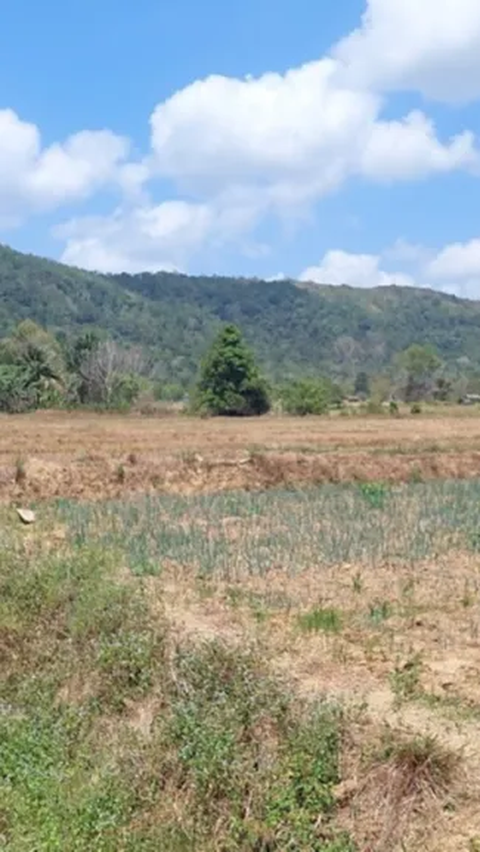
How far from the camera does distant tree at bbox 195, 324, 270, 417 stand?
4834 cm

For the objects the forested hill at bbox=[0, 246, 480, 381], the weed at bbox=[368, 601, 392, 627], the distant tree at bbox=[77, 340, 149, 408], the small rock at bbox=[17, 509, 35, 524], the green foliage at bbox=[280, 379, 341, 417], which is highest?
the forested hill at bbox=[0, 246, 480, 381]

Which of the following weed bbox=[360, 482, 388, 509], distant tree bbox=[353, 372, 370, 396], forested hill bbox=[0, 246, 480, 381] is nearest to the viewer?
weed bbox=[360, 482, 388, 509]

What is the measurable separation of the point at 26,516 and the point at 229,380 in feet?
114

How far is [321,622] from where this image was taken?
26.8ft

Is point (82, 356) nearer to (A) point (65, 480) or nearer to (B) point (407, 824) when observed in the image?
(A) point (65, 480)

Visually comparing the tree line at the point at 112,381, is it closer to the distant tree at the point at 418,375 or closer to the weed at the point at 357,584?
the distant tree at the point at 418,375

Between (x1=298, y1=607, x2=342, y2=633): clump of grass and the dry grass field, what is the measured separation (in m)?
0.02

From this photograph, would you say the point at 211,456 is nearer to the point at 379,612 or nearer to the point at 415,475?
the point at 415,475

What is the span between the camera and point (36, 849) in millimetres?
5047

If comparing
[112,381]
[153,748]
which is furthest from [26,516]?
[112,381]

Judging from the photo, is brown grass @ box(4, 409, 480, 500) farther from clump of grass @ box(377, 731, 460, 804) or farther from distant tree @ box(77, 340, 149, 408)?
distant tree @ box(77, 340, 149, 408)

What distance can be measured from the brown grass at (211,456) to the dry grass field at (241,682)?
187 inches

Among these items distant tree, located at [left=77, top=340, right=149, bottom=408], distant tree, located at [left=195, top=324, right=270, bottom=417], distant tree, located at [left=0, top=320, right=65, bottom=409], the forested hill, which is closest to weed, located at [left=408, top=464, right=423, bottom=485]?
distant tree, located at [left=195, top=324, right=270, bottom=417]

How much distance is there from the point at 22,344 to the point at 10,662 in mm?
47250
